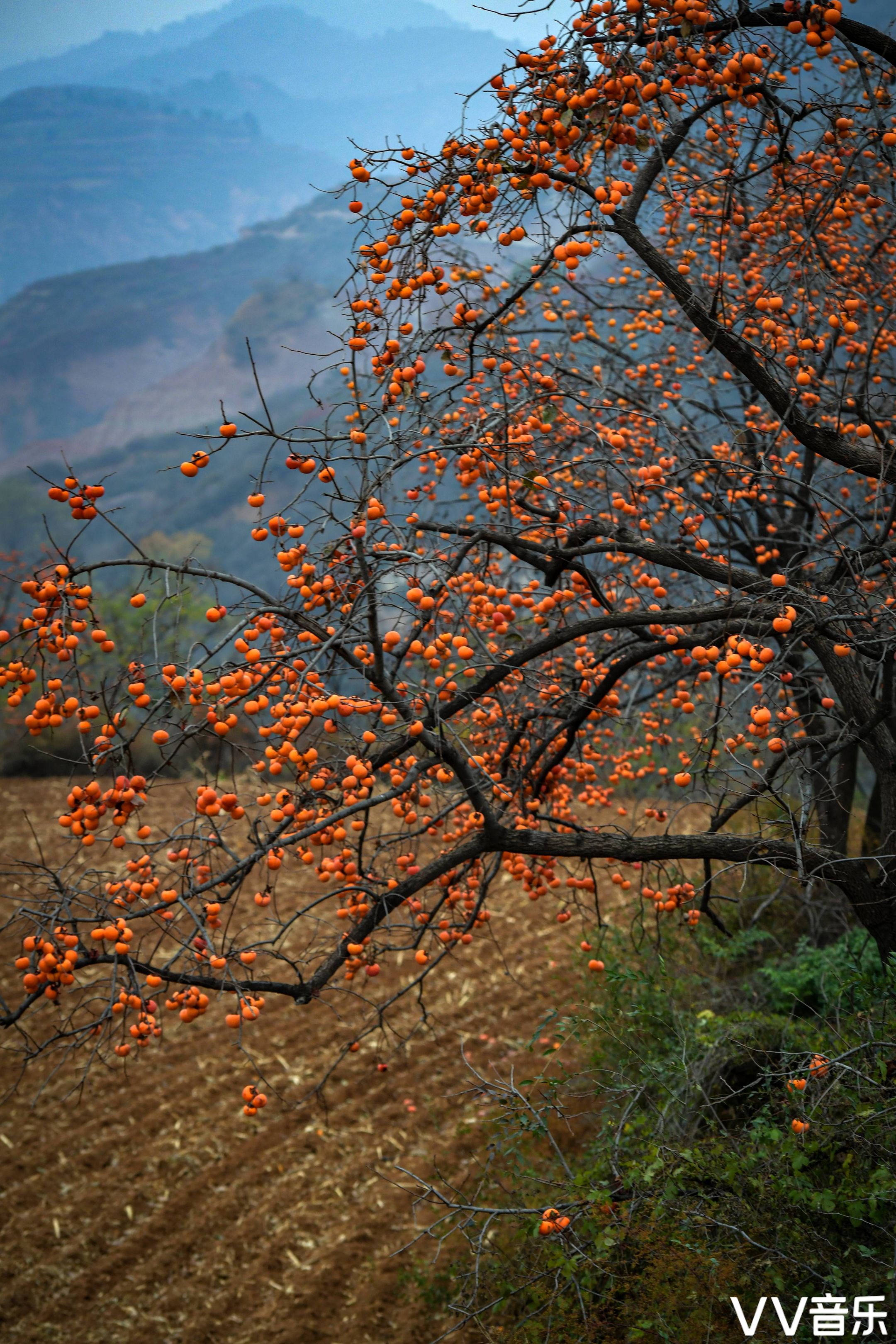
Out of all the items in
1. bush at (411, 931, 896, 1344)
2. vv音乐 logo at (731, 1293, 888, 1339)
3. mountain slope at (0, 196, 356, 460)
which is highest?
mountain slope at (0, 196, 356, 460)

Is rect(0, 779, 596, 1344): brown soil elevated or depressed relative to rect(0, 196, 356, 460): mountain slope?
depressed

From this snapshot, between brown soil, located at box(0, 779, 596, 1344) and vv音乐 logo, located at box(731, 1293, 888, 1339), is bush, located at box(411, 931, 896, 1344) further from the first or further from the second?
brown soil, located at box(0, 779, 596, 1344)

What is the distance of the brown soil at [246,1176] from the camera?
162 inches

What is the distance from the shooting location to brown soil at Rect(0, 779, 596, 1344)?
13.5 feet

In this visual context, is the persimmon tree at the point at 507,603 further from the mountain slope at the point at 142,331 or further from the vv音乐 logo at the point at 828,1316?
the mountain slope at the point at 142,331

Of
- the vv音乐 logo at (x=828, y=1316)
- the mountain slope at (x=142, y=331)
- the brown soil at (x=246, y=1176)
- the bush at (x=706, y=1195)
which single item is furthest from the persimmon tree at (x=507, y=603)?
the mountain slope at (x=142, y=331)

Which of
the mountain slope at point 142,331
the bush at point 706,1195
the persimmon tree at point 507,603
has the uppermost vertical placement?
the mountain slope at point 142,331

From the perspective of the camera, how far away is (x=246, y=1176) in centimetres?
507

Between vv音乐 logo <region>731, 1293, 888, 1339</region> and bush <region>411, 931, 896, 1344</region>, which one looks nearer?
vv音乐 logo <region>731, 1293, 888, 1339</region>

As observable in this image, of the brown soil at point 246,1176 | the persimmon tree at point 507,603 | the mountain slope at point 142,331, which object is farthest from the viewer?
the mountain slope at point 142,331

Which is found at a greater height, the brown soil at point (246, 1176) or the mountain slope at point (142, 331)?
the mountain slope at point (142, 331)

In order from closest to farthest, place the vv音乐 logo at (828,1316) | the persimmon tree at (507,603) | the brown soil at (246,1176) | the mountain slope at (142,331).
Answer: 1. the vv音乐 logo at (828,1316)
2. the persimmon tree at (507,603)
3. the brown soil at (246,1176)
4. the mountain slope at (142,331)

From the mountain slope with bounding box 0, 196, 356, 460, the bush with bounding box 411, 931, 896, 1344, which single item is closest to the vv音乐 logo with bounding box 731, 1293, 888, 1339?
the bush with bounding box 411, 931, 896, 1344

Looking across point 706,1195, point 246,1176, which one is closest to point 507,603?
point 706,1195
